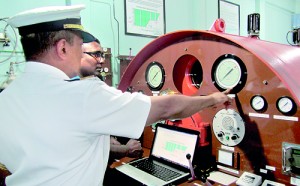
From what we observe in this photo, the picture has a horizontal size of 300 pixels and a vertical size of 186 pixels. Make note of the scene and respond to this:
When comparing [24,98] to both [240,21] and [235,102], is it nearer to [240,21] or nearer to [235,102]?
[235,102]

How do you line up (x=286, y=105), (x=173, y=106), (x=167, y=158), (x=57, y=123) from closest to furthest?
(x=57, y=123) < (x=173, y=106) < (x=286, y=105) < (x=167, y=158)

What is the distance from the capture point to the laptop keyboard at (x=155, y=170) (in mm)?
1314

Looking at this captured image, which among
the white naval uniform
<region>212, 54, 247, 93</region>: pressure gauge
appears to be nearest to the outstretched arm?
the white naval uniform

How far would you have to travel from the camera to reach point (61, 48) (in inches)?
35.3

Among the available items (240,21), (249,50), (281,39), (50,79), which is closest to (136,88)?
(249,50)

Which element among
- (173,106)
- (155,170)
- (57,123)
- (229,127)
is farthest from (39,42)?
(229,127)

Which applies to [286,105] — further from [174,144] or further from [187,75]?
[187,75]

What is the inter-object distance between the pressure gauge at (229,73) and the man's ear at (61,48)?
87 cm

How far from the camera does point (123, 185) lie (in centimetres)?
137

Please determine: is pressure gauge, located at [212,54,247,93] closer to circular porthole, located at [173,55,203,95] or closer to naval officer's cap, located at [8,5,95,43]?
circular porthole, located at [173,55,203,95]

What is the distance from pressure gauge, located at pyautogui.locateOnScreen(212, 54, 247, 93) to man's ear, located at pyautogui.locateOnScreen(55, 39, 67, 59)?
87cm

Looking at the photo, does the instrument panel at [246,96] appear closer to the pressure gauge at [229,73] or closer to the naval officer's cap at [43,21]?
the pressure gauge at [229,73]

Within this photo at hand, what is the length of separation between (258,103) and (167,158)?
23.7 inches

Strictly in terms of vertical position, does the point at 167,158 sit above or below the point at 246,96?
below
